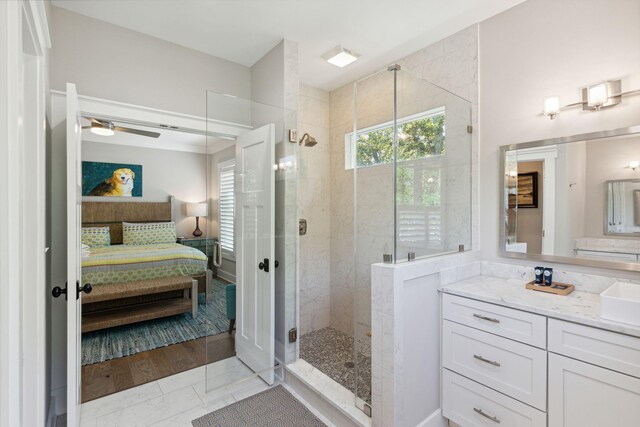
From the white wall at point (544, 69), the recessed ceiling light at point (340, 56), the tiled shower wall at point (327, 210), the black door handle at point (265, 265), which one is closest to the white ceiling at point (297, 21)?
the recessed ceiling light at point (340, 56)

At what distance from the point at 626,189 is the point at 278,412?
2.61 metres

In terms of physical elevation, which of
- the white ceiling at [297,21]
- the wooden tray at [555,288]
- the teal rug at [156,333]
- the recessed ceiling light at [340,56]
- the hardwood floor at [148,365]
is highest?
the white ceiling at [297,21]

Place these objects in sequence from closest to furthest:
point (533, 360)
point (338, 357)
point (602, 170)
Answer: point (533, 360), point (602, 170), point (338, 357)

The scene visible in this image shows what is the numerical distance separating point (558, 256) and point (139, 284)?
4323 mm

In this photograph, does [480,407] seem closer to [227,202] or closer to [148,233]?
[227,202]

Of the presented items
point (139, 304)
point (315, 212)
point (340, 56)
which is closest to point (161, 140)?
point (139, 304)

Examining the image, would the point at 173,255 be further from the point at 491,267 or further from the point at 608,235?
the point at 608,235

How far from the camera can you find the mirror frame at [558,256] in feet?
5.55

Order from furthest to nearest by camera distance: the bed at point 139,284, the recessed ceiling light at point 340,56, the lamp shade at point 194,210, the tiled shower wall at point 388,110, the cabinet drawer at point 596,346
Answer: the lamp shade at point 194,210 < the bed at point 139,284 < the recessed ceiling light at point 340,56 < the tiled shower wall at point 388,110 < the cabinet drawer at point 596,346

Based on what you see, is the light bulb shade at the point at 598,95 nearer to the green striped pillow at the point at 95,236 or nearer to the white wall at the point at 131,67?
the white wall at the point at 131,67

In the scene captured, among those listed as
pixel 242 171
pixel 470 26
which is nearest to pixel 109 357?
pixel 242 171

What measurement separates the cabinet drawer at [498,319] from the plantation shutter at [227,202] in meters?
1.69

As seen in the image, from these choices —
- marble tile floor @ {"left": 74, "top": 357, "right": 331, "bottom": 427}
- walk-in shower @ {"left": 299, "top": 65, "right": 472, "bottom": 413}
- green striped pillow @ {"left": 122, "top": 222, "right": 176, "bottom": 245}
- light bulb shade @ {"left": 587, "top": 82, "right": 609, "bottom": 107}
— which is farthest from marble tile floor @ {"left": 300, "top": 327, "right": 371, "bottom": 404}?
green striped pillow @ {"left": 122, "top": 222, "right": 176, "bottom": 245}

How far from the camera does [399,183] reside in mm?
1870
